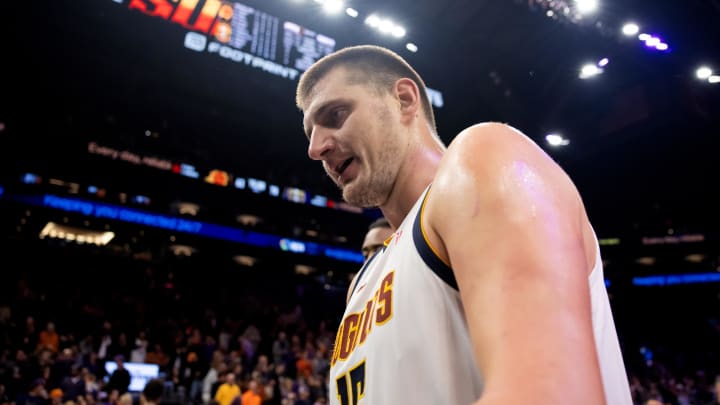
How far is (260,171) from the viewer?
67.2ft

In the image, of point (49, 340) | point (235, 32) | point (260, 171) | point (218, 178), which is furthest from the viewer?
point (260, 171)

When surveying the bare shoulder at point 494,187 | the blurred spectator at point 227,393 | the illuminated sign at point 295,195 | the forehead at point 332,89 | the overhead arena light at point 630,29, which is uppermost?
the illuminated sign at point 295,195

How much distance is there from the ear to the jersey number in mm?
675

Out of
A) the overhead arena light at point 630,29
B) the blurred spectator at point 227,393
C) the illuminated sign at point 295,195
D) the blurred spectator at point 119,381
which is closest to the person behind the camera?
the blurred spectator at point 227,393

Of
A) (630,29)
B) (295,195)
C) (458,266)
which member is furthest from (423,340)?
(295,195)

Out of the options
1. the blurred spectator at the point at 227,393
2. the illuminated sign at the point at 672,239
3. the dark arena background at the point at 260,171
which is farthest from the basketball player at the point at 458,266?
the illuminated sign at the point at 672,239

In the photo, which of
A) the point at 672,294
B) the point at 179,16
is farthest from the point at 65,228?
the point at 672,294

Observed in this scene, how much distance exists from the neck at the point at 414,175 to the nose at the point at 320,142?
20 cm

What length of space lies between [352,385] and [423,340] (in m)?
0.31

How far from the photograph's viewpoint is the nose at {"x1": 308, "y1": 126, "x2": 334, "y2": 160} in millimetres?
1378

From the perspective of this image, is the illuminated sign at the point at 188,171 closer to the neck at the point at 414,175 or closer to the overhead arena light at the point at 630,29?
the overhead arena light at the point at 630,29

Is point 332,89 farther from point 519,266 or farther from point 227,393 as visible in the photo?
point 227,393

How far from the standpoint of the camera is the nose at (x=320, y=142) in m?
1.38

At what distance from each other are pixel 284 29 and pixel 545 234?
10573 millimetres
